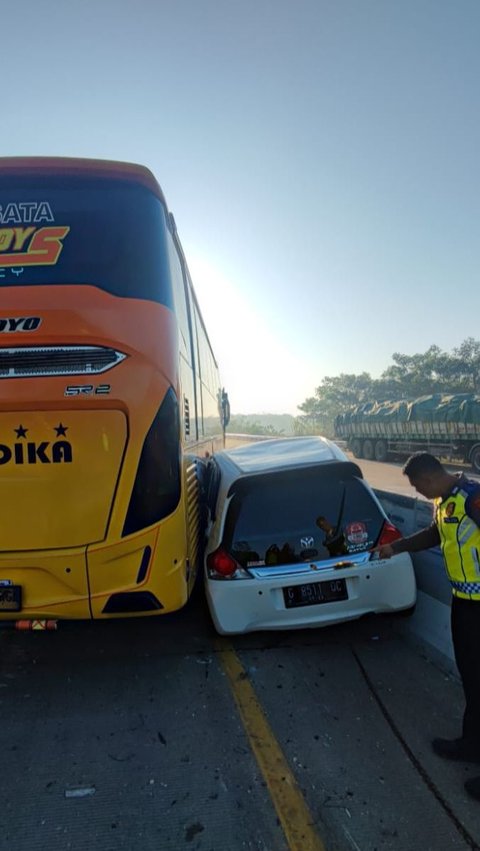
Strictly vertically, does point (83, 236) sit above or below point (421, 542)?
above

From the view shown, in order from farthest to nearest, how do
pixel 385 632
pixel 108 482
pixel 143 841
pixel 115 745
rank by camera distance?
pixel 385 632
pixel 108 482
pixel 115 745
pixel 143 841

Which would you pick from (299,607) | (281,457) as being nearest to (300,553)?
(299,607)

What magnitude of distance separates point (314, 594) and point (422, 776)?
1330mm

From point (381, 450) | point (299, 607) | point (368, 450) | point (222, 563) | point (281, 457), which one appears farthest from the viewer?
point (368, 450)

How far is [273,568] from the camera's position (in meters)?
3.74

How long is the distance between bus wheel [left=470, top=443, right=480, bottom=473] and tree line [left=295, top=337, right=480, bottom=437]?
3486 cm

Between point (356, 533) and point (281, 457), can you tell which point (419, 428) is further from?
point (356, 533)

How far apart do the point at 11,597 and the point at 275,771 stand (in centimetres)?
197

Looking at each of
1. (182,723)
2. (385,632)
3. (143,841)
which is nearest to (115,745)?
(182,723)

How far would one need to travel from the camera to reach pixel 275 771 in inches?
104

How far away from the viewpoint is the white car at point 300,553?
3.70 m

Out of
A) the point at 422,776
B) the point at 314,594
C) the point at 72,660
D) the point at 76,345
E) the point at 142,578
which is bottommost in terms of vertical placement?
the point at 72,660

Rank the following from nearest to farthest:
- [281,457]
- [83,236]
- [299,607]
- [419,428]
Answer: [83,236], [299,607], [281,457], [419,428]

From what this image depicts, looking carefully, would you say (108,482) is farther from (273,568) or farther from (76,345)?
(273,568)
